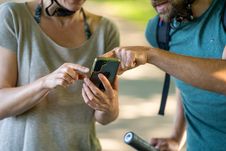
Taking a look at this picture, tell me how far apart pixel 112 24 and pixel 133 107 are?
1217 mm

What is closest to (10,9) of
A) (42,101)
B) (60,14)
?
(60,14)

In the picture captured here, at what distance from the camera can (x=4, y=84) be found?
1.50 metres

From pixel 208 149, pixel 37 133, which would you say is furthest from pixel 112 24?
pixel 208 149

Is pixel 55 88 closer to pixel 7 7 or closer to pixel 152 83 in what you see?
pixel 7 7

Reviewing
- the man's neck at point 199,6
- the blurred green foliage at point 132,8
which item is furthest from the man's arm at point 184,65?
the blurred green foliage at point 132,8

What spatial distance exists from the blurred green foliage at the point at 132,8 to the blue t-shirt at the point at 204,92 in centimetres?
78

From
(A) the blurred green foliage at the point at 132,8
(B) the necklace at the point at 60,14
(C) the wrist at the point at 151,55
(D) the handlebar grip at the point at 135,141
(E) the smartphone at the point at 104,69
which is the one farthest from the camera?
(A) the blurred green foliage at the point at 132,8

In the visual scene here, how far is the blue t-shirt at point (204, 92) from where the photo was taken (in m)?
1.65

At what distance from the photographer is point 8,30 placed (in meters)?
1.50

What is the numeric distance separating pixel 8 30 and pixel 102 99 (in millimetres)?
380

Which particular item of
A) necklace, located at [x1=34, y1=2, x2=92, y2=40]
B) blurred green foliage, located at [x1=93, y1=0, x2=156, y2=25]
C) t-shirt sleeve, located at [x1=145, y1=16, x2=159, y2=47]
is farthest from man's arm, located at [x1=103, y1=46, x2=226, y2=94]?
blurred green foliage, located at [x1=93, y1=0, x2=156, y2=25]

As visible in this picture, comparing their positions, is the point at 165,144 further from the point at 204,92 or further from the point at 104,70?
the point at 104,70

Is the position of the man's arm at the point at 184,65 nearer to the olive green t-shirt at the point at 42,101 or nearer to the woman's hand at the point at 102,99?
the woman's hand at the point at 102,99

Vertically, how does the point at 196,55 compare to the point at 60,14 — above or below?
below
